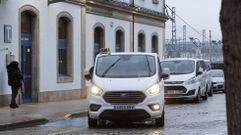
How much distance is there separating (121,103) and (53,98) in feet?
36.0

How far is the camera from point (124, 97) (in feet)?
43.6

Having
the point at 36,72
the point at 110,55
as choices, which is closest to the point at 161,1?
the point at 36,72

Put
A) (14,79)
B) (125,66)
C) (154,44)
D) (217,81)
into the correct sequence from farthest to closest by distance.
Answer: (154,44), (217,81), (14,79), (125,66)

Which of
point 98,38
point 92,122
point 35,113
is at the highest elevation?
point 98,38

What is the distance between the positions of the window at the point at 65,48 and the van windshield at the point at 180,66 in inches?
174

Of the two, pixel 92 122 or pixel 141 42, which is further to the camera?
pixel 141 42

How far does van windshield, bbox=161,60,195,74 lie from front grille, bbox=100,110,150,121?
11.1 metres

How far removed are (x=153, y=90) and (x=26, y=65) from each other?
995 cm

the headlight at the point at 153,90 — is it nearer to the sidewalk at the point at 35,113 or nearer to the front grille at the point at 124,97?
the front grille at the point at 124,97

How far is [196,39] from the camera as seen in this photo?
2783 inches

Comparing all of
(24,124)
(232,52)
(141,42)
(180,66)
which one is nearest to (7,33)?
(24,124)

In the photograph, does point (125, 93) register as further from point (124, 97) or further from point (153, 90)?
point (153, 90)

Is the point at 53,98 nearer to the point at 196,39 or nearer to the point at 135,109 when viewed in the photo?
the point at 135,109

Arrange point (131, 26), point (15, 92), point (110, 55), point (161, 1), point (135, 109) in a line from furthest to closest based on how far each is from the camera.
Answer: point (161, 1) < point (131, 26) < point (15, 92) < point (110, 55) < point (135, 109)
